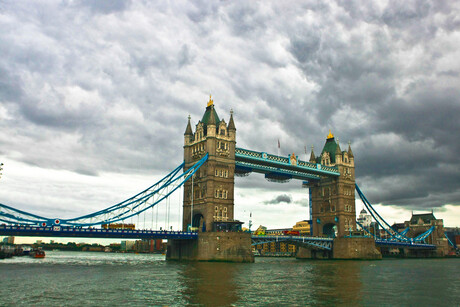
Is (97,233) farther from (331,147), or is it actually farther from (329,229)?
(331,147)

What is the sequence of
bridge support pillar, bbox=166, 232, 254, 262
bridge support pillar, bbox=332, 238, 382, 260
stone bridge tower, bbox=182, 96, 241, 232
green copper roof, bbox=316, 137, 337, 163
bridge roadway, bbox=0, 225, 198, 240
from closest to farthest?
1. bridge roadway, bbox=0, 225, 198, 240
2. bridge support pillar, bbox=166, 232, 254, 262
3. stone bridge tower, bbox=182, 96, 241, 232
4. bridge support pillar, bbox=332, 238, 382, 260
5. green copper roof, bbox=316, 137, 337, 163

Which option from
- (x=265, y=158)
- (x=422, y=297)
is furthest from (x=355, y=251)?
(x=422, y=297)

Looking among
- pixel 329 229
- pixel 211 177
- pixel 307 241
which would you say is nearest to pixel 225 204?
pixel 211 177

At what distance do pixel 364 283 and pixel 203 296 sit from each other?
74.9 feet

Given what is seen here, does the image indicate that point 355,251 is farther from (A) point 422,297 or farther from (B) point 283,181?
(A) point 422,297

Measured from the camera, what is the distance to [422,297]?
38.5 metres

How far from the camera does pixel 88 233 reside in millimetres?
81688

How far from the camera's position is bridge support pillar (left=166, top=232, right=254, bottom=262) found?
8756 cm

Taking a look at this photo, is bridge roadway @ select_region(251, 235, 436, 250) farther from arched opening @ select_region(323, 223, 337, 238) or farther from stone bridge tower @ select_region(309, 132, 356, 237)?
arched opening @ select_region(323, 223, 337, 238)

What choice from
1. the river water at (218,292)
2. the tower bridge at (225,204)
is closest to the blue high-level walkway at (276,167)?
the tower bridge at (225,204)

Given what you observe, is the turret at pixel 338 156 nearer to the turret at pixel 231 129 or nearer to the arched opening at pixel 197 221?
the turret at pixel 231 129

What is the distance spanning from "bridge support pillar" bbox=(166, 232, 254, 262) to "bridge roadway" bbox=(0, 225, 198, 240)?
2941 mm

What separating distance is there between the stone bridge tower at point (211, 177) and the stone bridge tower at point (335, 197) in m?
43.0

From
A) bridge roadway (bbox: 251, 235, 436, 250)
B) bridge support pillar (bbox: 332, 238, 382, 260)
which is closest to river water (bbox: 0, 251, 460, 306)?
bridge roadway (bbox: 251, 235, 436, 250)
